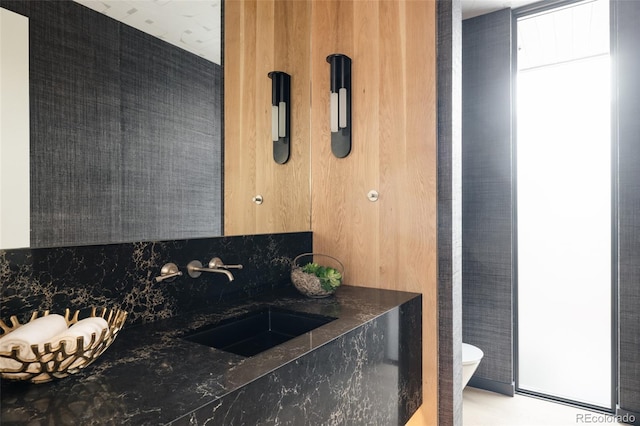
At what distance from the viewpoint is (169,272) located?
1329mm

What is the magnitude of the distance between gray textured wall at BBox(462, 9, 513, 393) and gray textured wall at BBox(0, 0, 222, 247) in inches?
84.7

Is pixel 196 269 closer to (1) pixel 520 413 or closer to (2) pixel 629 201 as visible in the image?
(1) pixel 520 413

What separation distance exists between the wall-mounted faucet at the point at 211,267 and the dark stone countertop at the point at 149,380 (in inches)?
6.6

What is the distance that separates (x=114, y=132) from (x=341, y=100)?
1085 millimetres

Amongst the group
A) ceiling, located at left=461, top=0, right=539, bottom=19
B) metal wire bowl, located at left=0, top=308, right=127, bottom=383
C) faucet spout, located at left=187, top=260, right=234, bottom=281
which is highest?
ceiling, located at left=461, top=0, right=539, bottom=19

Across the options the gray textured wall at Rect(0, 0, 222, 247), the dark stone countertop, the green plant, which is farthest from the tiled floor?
the gray textured wall at Rect(0, 0, 222, 247)

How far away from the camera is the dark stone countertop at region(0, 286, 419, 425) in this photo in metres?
0.68

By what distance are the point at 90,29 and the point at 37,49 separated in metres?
0.17

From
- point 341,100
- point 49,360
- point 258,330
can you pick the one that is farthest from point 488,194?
point 49,360

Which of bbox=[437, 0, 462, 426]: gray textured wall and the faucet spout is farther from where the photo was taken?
bbox=[437, 0, 462, 426]: gray textured wall

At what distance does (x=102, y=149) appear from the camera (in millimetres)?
1148

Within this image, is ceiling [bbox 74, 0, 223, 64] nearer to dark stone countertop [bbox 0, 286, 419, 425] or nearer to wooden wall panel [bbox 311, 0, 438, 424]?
wooden wall panel [bbox 311, 0, 438, 424]

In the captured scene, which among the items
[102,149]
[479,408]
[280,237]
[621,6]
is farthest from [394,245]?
[621,6]

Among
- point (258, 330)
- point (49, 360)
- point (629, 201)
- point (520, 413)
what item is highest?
point (629, 201)
